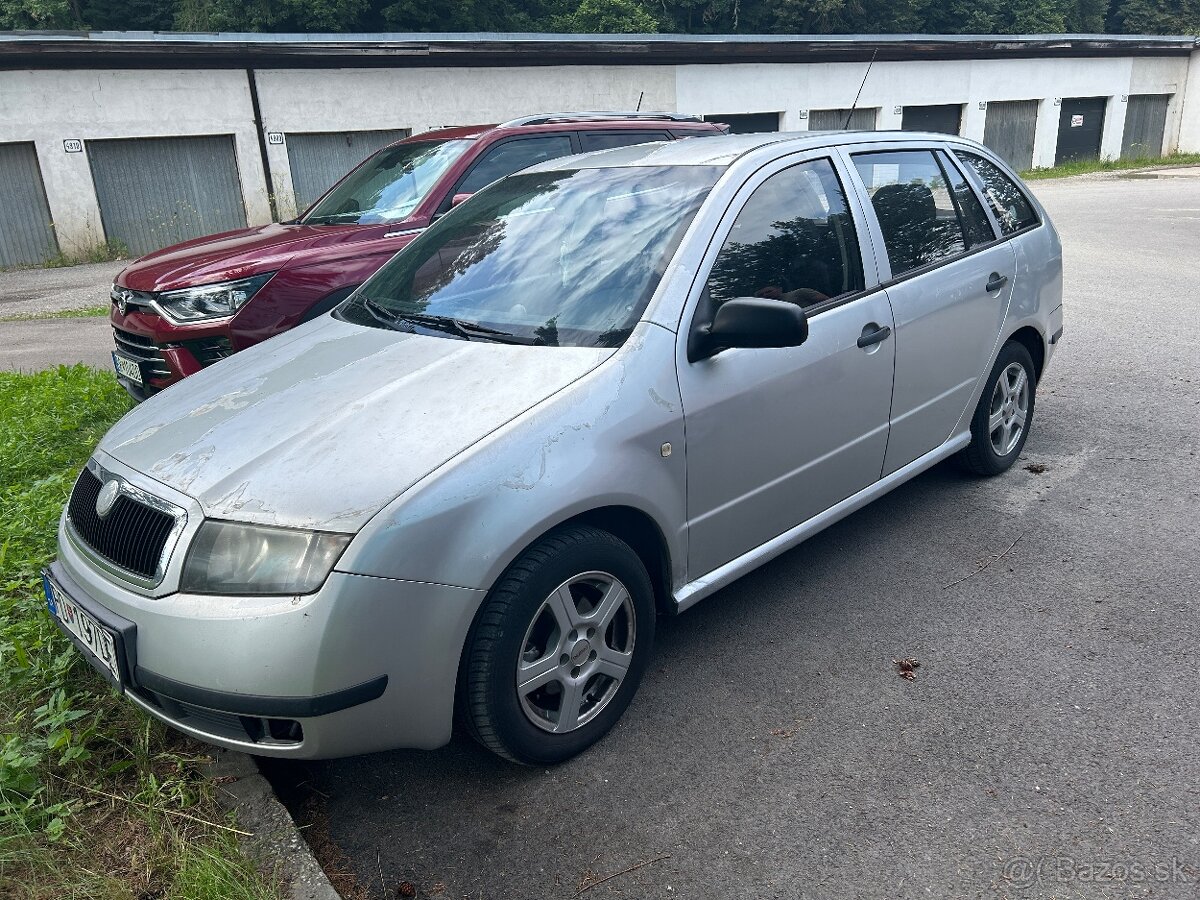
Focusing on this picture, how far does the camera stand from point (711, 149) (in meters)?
3.65

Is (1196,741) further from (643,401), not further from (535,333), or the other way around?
(535,333)

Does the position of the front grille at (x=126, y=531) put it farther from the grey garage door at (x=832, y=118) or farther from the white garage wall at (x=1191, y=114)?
the white garage wall at (x=1191, y=114)

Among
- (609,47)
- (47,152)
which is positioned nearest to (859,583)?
(47,152)

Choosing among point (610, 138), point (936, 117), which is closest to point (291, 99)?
point (610, 138)

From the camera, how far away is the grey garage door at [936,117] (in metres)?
29.1

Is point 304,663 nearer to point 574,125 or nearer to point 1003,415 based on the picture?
point 1003,415

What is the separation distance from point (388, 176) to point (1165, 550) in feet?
17.1

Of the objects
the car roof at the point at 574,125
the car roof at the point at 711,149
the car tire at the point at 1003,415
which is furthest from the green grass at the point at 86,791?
the car roof at the point at 574,125

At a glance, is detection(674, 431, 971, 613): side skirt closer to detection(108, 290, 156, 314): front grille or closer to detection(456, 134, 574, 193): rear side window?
detection(456, 134, 574, 193): rear side window

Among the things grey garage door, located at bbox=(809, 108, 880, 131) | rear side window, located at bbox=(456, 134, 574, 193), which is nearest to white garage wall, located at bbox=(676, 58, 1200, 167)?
grey garage door, located at bbox=(809, 108, 880, 131)

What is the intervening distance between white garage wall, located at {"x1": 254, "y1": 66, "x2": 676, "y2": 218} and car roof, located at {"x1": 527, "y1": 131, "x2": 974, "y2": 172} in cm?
1438

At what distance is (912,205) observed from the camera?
160 inches

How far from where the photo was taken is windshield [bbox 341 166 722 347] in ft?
9.97

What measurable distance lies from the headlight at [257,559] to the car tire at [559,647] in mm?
455
